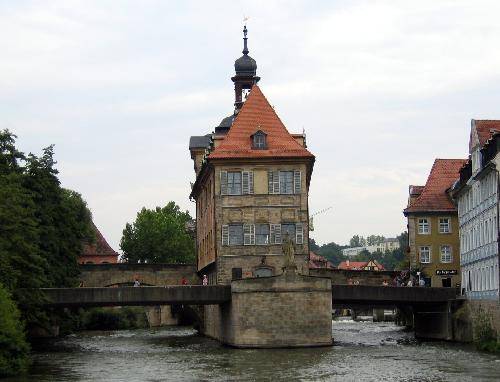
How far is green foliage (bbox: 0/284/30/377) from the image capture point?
143 feet

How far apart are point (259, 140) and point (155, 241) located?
66285 millimetres

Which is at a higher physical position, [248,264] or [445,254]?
[445,254]

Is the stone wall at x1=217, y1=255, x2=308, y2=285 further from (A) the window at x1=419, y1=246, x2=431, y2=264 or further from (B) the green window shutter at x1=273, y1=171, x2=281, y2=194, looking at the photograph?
(A) the window at x1=419, y1=246, x2=431, y2=264

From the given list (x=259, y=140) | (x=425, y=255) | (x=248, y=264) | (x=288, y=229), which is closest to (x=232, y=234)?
(x=248, y=264)

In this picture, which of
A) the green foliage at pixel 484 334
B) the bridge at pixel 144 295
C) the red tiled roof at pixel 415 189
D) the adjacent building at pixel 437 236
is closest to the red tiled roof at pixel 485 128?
the green foliage at pixel 484 334

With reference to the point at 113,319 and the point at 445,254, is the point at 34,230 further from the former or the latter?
the point at 113,319

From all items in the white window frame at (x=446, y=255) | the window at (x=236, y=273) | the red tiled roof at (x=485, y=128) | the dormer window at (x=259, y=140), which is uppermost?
the dormer window at (x=259, y=140)

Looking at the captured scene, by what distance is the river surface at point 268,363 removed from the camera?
43.4 meters

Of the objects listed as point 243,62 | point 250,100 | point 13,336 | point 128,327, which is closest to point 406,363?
point 13,336

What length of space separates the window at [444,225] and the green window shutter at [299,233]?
19.5 meters

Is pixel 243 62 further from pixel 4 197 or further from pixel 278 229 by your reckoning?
pixel 4 197

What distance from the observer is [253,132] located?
71875mm

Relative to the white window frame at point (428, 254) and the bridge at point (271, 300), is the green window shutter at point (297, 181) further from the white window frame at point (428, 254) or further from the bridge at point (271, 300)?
the white window frame at point (428, 254)

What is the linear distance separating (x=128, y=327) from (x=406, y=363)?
6376cm
